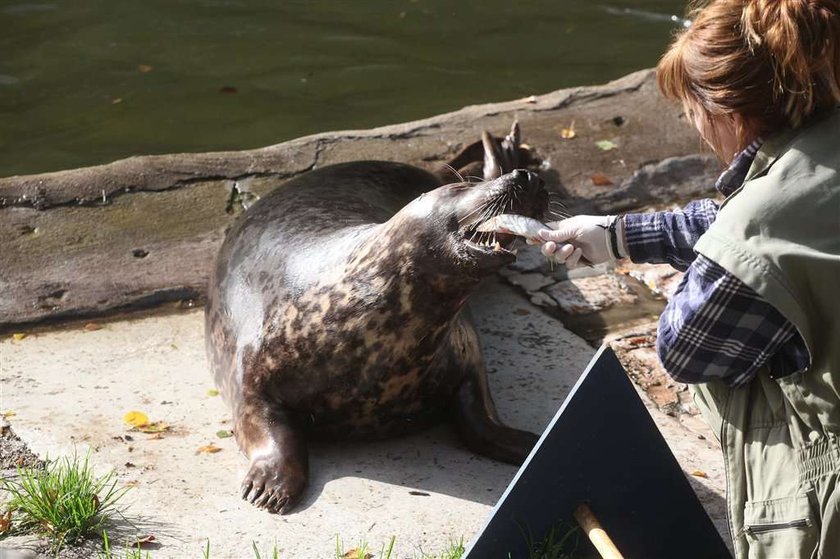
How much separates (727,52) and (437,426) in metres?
2.17

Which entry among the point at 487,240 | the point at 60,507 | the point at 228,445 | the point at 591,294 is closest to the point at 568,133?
the point at 591,294

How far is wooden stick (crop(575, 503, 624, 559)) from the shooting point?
319 cm

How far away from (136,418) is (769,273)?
2625 millimetres

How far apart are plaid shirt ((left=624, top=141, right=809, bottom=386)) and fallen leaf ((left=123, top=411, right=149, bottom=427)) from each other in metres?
2.23

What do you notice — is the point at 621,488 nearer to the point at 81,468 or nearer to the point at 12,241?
the point at 81,468

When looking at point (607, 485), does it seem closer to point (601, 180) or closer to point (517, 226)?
point (517, 226)

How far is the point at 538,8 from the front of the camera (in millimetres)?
10281

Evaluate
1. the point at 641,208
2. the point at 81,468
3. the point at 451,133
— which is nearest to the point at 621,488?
the point at 81,468

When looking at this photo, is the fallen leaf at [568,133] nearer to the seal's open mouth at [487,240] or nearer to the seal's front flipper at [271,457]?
the seal's open mouth at [487,240]

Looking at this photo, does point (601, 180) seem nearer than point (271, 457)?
No

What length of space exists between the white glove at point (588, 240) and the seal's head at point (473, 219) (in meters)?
0.55

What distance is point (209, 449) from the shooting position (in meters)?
4.35

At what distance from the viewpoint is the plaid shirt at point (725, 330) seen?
2.76 meters

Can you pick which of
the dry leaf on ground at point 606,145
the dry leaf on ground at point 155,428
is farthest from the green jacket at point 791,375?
the dry leaf on ground at point 606,145
